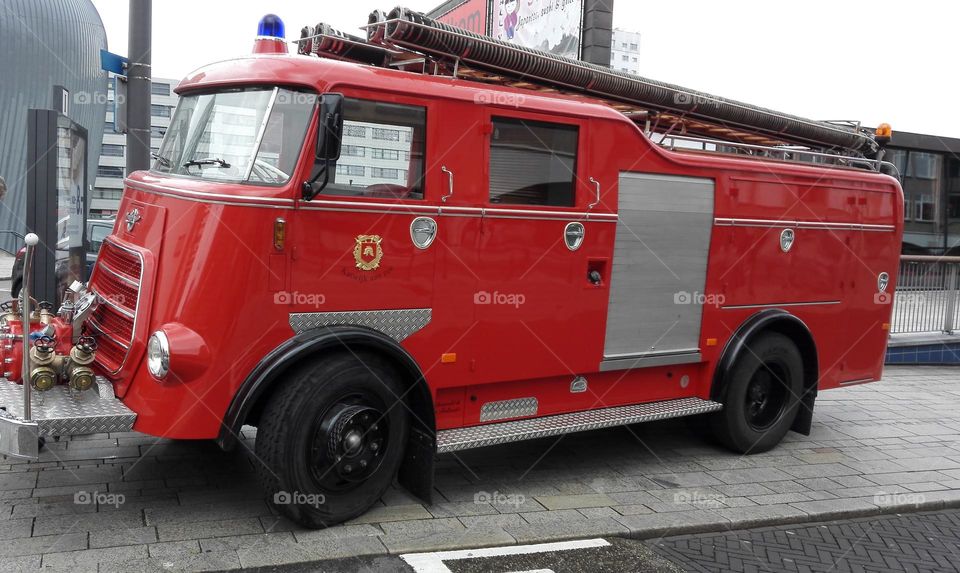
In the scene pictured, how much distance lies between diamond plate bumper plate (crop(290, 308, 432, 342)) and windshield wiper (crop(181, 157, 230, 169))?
104cm

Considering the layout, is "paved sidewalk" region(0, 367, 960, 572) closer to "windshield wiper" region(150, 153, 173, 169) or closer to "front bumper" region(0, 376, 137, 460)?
"front bumper" region(0, 376, 137, 460)

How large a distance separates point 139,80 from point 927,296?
11.4 metres

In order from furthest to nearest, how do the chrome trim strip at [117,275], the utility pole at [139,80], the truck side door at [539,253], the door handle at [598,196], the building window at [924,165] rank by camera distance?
the building window at [924,165] → the utility pole at [139,80] → the door handle at [598,196] → the truck side door at [539,253] → the chrome trim strip at [117,275]

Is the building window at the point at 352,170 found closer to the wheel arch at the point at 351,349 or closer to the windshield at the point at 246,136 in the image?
the windshield at the point at 246,136

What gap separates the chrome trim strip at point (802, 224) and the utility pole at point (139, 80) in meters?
5.95

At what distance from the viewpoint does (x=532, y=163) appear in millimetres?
6055

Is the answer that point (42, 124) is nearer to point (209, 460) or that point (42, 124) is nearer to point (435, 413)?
point (209, 460)

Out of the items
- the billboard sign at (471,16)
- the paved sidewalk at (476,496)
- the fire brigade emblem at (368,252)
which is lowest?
the paved sidewalk at (476,496)

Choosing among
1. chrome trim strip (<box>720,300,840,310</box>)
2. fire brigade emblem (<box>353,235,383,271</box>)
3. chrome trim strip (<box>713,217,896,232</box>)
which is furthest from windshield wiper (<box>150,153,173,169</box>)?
chrome trim strip (<box>720,300,840,310</box>)

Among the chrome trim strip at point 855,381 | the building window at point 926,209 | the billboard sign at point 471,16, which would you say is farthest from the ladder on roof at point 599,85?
the building window at point 926,209

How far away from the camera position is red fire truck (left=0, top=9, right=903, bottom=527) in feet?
16.0

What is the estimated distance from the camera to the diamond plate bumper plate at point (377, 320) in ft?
16.7

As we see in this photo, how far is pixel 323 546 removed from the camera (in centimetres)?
494

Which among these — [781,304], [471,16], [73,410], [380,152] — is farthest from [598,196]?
[471,16]
